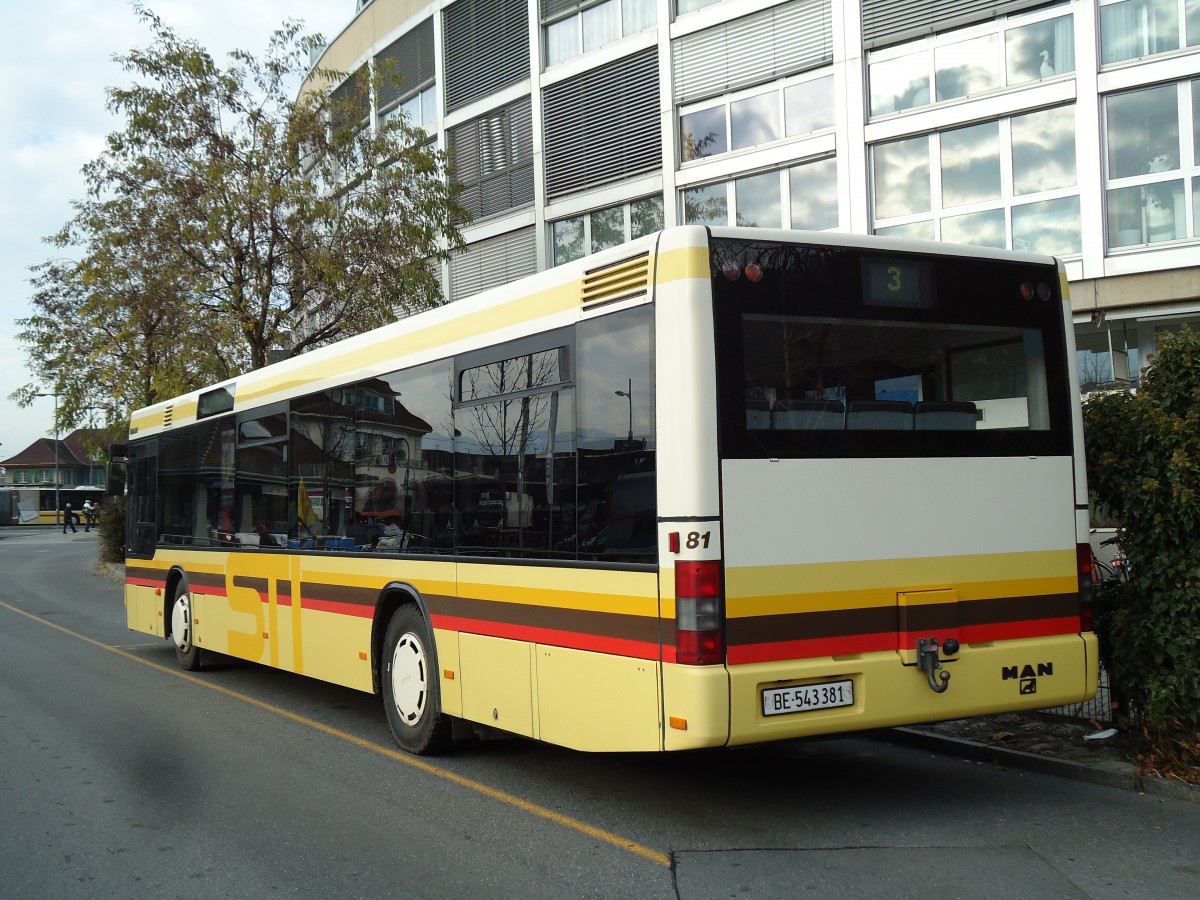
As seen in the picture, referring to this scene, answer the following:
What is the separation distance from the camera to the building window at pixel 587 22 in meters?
22.5

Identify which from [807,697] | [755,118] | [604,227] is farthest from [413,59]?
[807,697]

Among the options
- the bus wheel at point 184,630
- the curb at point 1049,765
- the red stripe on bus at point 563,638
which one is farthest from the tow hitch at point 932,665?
the bus wheel at point 184,630

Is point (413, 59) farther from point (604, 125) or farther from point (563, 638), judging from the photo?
point (563, 638)

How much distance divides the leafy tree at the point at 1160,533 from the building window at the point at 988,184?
10.5 m

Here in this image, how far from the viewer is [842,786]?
702cm

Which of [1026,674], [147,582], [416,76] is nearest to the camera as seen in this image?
[1026,674]

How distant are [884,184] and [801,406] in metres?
13.9

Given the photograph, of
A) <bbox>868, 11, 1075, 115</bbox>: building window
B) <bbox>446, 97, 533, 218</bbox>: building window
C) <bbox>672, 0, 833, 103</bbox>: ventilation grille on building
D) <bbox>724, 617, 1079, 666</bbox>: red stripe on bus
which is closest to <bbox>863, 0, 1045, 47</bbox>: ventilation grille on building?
<bbox>868, 11, 1075, 115</bbox>: building window

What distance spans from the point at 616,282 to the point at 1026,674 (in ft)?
9.81

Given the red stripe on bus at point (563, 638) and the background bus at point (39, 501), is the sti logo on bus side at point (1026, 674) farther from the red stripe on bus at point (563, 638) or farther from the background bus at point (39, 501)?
the background bus at point (39, 501)

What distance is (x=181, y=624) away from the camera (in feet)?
42.0

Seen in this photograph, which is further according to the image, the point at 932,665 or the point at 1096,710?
the point at 1096,710

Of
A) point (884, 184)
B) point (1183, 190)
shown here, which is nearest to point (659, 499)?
point (1183, 190)

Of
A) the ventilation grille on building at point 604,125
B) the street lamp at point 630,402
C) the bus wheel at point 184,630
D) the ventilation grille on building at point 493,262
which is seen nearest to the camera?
the street lamp at point 630,402
